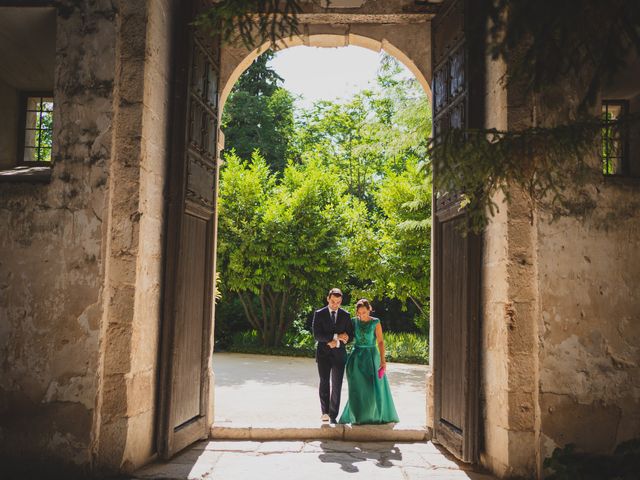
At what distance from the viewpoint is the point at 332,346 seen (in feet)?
20.2

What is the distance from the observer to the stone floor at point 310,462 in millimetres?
4383

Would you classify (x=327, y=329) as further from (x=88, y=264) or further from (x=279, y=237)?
(x=279, y=237)

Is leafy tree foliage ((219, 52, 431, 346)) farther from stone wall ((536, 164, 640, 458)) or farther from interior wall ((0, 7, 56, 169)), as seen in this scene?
interior wall ((0, 7, 56, 169))

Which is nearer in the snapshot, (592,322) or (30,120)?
(592,322)

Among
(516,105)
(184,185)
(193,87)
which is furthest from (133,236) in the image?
(516,105)

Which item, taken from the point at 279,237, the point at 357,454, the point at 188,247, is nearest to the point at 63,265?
the point at 188,247

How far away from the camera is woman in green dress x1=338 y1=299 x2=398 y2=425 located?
236 inches

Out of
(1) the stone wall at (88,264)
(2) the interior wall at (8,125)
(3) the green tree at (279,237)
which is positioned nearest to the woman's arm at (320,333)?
(1) the stone wall at (88,264)

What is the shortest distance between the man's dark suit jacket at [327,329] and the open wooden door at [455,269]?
112 centimetres

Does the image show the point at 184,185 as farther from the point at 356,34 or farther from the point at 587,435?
the point at 587,435

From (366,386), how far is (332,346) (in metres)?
0.60

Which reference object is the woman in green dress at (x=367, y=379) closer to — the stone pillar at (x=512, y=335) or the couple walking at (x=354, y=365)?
the couple walking at (x=354, y=365)

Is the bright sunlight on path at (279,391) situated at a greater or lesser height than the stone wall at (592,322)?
lesser

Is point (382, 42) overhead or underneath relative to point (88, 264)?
overhead
